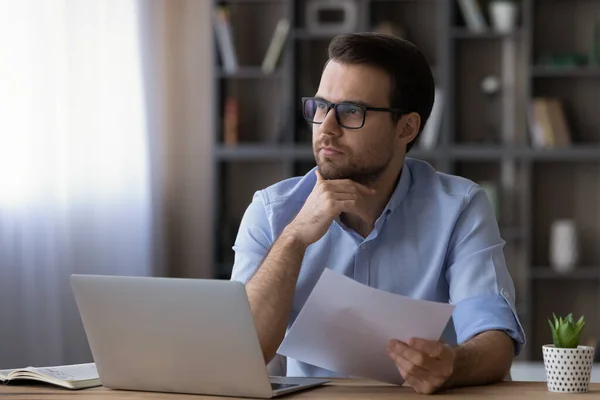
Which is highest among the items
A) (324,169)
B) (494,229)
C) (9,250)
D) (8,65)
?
(8,65)

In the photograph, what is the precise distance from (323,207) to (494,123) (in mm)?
3314

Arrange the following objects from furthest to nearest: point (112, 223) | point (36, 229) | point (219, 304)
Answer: point (112, 223) < point (36, 229) < point (219, 304)

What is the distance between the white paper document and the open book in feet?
1.08

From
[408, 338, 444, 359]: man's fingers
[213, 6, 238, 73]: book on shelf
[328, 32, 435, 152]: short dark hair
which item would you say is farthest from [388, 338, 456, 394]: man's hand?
[213, 6, 238, 73]: book on shelf

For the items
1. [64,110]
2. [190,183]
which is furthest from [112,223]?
[190,183]

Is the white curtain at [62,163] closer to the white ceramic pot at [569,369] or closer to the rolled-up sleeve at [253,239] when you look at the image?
the rolled-up sleeve at [253,239]

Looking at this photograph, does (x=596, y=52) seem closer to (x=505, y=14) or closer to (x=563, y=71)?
(x=563, y=71)

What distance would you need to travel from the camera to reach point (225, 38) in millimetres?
4918

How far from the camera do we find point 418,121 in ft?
6.88

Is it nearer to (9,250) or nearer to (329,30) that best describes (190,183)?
(329,30)

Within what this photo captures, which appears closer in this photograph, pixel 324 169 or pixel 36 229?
pixel 324 169

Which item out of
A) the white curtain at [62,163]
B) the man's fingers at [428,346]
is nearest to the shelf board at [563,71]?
the white curtain at [62,163]

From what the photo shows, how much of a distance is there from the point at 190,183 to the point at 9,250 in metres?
1.51

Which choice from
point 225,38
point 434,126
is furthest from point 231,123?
Result: point 434,126
